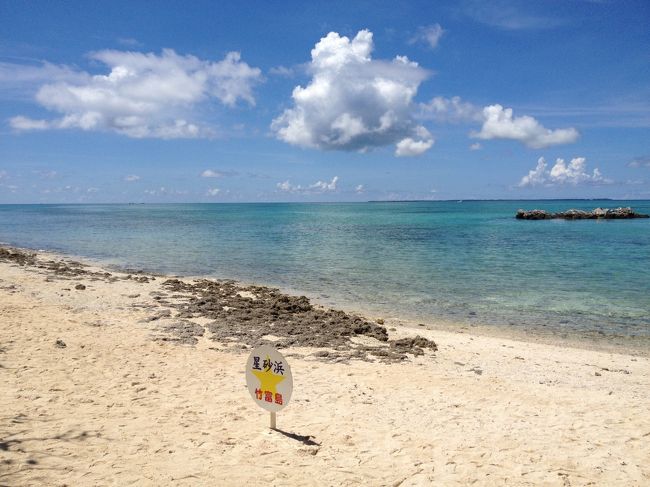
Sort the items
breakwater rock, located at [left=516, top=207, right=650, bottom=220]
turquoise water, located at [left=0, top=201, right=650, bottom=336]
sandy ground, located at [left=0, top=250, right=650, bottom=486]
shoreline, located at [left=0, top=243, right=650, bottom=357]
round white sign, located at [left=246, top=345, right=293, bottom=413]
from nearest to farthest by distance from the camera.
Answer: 1. sandy ground, located at [left=0, top=250, right=650, bottom=486]
2. round white sign, located at [left=246, top=345, right=293, bottom=413]
3. shoreline, located at [left=0, top=243, right=650, bottom=357]
4. turquoise water, located at [left=0, top=201, right=650, bottom=336]
5. breakwater rock, located at [left=516, top=207, right=650, bottom=220]

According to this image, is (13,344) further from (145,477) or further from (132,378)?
(145,477)

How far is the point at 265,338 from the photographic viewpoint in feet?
41.6

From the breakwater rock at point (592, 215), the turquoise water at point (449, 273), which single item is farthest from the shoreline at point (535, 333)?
the breakwater rock at point (592, 215)

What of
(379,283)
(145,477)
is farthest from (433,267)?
(145,477)

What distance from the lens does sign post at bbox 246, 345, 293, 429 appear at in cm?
676

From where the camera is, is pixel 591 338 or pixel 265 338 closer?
pixel 265 338

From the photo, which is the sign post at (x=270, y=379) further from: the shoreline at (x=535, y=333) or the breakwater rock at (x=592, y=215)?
the breakwater rock at (x=592, y=215)

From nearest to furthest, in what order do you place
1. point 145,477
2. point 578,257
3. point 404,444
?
point 145,477, point 404,444, point 578,257

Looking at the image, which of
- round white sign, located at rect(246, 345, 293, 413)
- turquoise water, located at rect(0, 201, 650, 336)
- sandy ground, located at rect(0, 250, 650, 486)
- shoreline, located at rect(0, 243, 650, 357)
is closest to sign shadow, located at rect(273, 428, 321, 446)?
sandy ground, located at rect(0, 250, 650, 486)

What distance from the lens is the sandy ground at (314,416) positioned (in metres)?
5.91

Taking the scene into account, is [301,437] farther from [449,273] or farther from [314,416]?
[449,273]

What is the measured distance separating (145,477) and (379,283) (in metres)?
18.7

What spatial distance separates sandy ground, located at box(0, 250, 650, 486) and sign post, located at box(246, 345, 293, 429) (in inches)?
19.6

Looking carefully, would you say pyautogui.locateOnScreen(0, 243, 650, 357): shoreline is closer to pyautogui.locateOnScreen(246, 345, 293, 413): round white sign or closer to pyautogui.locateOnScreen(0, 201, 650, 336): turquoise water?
pyautogui.locateOnScreen(0, 201, 650, 336): turquoise water
